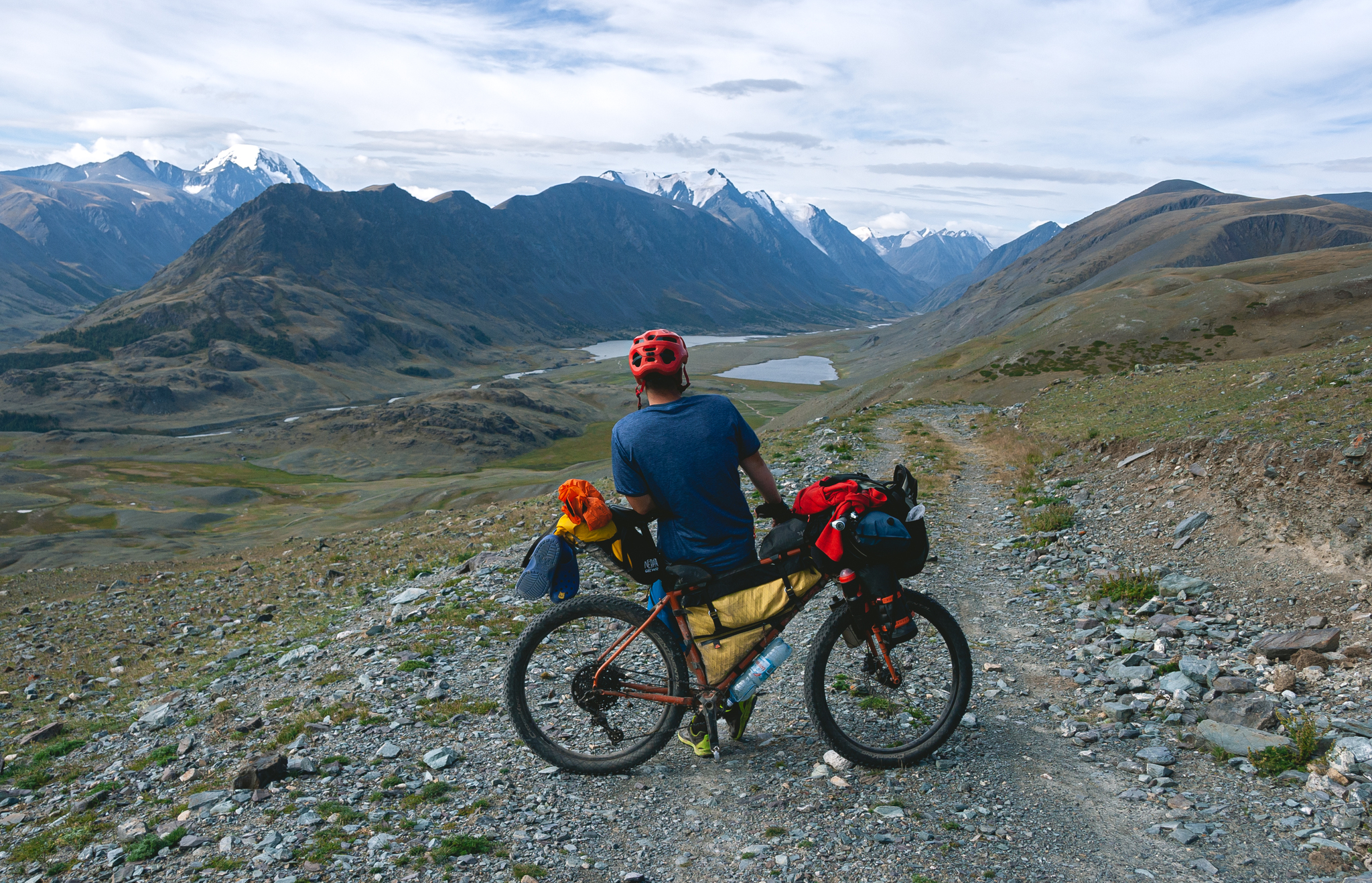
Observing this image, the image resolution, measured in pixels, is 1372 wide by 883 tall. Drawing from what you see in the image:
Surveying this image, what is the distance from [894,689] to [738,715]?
1.69 metres

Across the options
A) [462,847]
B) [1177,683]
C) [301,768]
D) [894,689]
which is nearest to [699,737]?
[894,689]

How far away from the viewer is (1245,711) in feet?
22.6

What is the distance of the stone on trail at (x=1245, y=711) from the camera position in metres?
6.74

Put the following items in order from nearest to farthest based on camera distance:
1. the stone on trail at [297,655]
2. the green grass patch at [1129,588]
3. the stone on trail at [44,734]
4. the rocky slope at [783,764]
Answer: the rocky slope at [783,764] → the green grass patch at [1129,588] → the stone on trail at [44,734] → the stone on trail at [297,655]

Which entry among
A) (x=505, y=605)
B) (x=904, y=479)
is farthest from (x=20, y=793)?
(x=904, y=479)

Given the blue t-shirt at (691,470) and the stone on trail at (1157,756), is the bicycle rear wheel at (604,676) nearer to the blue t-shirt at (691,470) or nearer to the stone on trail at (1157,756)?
the blue t-shirt at (691,470)

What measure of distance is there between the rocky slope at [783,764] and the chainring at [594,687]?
2.39 feet

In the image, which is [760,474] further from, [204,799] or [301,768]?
[204,799]

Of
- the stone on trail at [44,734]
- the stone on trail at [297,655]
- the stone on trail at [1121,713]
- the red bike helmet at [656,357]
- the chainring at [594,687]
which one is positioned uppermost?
the red bike helmet at [656,357]

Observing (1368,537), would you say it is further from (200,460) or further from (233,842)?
(200,460)

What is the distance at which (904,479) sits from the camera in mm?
6598

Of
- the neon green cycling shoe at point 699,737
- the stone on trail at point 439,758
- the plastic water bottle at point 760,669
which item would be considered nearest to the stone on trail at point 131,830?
the stone on trail at point 439,758

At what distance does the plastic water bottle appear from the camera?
21.0 feet

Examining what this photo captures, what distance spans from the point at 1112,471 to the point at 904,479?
1267 centimetres
